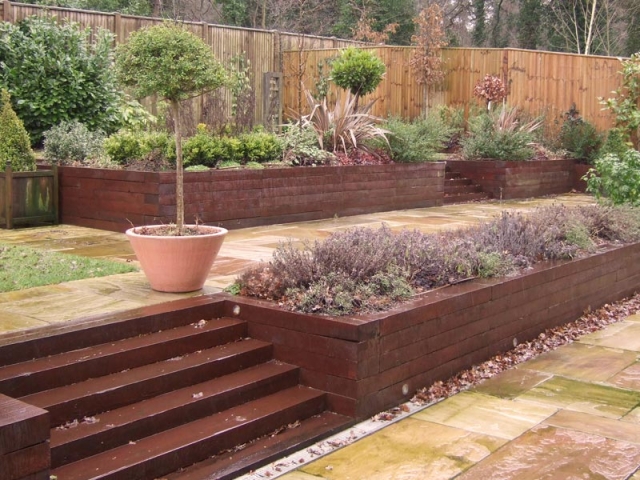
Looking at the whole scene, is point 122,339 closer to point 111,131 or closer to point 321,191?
point 321,191

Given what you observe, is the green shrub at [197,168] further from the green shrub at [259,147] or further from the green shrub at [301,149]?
the green shrub at [301,149]

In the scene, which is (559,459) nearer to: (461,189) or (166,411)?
(166,411)

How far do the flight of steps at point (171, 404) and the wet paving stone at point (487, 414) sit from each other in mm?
592

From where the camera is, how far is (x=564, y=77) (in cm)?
1598

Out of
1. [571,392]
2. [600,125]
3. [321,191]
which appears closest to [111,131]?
[321,191]

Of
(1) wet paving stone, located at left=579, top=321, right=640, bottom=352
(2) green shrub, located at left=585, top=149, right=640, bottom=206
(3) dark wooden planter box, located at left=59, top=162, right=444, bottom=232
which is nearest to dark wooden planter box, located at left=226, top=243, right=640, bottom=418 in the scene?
(1) wet paving stone, located at left=579, top=321, right=640, bottom=352

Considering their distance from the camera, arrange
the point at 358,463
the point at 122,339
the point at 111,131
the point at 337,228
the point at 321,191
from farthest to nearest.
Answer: the point at 111,131 < the point at 321,191 < the point at 337,228 < the point at 122,339 < the point at 358,463

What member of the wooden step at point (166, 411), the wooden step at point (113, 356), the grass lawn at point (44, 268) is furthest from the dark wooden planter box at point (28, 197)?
the wooden step at point (166, 411)

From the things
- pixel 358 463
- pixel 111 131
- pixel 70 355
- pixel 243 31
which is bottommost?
pixel 358 463

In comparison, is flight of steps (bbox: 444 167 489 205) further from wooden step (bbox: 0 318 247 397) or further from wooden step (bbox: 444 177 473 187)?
wooden step (bbox: 0 318 247 397)

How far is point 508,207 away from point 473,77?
4236 mm

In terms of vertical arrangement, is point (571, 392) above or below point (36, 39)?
below

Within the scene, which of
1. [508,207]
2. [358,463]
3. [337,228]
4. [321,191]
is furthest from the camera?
[508,207]

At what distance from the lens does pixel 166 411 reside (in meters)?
4.01
